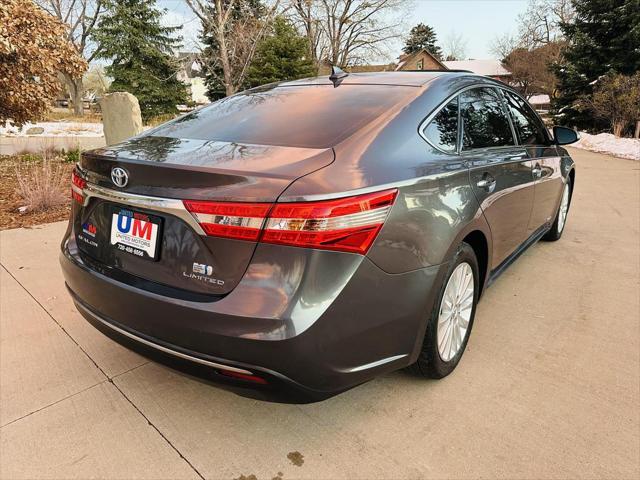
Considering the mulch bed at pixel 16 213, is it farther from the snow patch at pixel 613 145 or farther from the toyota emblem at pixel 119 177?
the snow patch at pixel 613 145

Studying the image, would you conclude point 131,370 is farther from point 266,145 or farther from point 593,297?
point 593,297

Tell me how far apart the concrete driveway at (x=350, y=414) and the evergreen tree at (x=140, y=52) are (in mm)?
25941

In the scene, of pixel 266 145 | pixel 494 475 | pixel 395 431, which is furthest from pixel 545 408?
pixel 266 145

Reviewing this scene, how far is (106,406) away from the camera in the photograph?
2.20 meters

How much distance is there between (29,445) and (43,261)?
2419 mm

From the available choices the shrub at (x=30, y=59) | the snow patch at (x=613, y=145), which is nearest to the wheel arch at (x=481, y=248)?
the shrub at (x=30, y=59)

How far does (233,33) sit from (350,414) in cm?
2484

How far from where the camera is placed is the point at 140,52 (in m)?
26.6

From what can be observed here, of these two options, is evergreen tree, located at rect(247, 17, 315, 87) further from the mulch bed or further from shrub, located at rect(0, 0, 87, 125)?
the mulch bed

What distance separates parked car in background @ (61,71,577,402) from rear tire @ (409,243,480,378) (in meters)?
0.01

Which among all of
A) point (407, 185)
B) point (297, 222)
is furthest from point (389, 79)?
point (297, 222)

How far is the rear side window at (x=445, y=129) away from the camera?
7.17ft

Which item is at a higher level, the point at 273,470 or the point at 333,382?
the point at 333,382

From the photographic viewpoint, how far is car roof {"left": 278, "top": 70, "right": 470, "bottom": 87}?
99.5 inches
